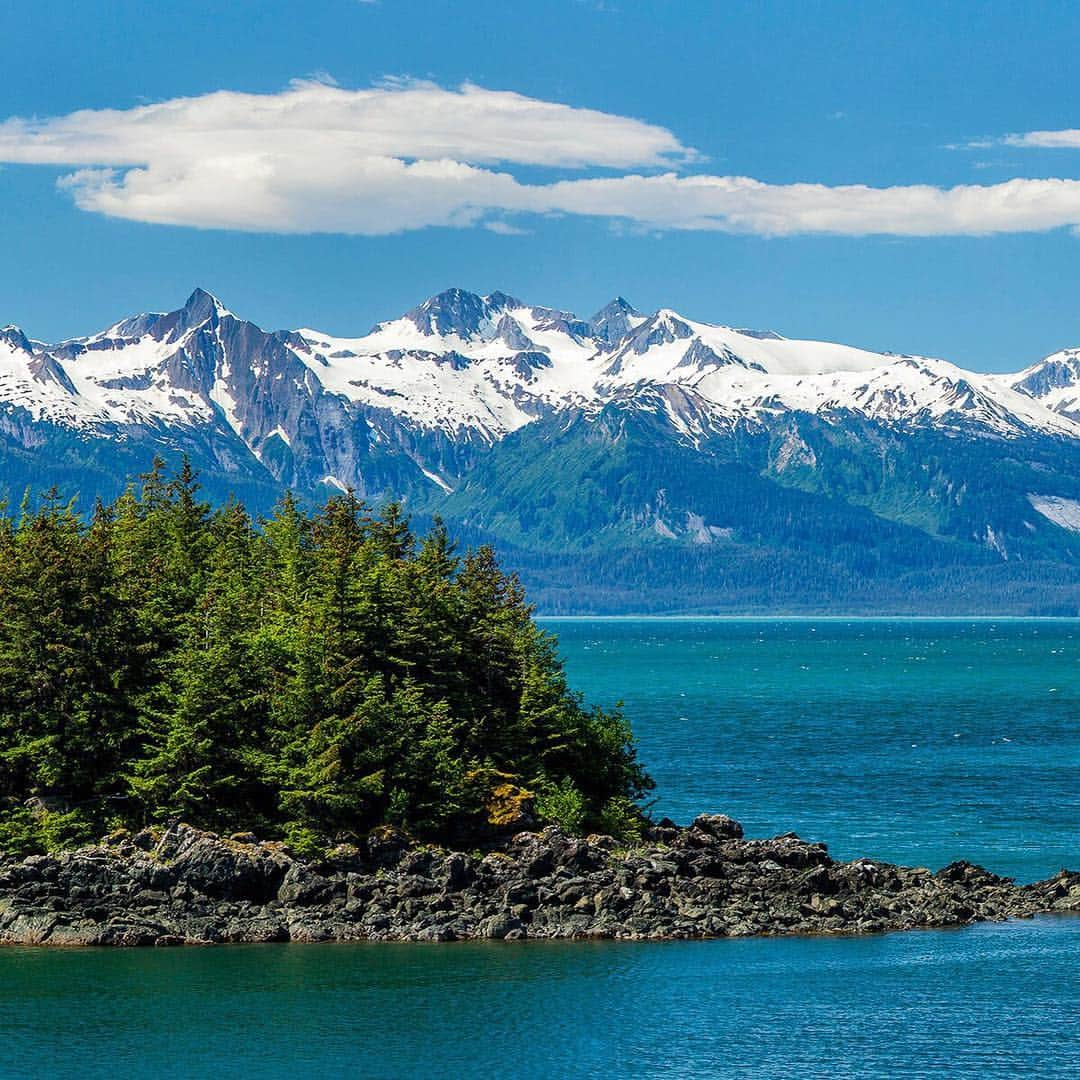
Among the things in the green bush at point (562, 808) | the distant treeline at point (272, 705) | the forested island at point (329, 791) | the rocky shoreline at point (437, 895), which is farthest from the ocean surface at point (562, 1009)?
the green bush at point (562, 808)

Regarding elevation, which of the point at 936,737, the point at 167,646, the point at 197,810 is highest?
the point at 167,646

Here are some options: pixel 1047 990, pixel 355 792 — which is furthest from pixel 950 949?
pixel 355 792

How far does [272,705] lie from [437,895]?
15.0 meters

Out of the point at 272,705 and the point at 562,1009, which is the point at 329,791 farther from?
the point at 562,1009

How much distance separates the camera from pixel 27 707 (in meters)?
91.7

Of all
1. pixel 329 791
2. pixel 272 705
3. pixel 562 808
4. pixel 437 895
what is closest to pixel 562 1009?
pixel 437 895

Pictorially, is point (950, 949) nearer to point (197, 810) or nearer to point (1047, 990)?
point (1047, 990)

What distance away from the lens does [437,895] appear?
274 feet

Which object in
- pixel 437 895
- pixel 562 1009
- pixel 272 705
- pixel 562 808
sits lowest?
pixel 562 1009

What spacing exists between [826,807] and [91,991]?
69.1 m

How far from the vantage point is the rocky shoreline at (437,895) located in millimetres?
79875

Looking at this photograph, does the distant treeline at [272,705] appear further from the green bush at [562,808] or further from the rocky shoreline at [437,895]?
the rocky shoreline at [437,895]

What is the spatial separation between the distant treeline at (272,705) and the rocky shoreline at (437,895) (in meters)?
3.46

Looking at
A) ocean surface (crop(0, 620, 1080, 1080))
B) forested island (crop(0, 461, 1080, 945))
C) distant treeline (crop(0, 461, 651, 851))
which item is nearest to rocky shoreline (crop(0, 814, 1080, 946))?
forested island (crop(0, 461, 1080, 945))
